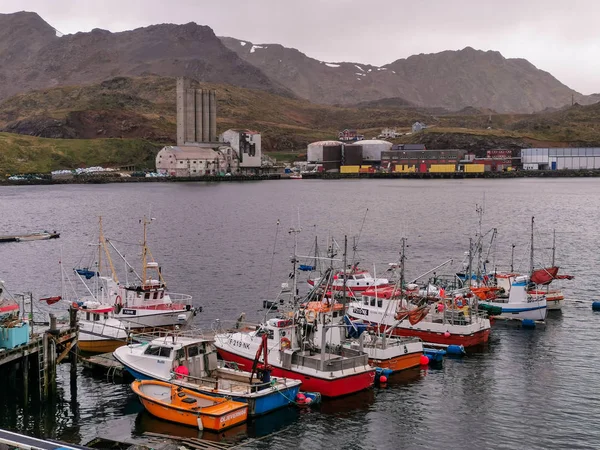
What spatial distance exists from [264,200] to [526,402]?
13840 centimetres

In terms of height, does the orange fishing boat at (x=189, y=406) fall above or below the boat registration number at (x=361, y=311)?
below

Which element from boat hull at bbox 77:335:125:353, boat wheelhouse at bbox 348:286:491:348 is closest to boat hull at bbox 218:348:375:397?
boat wheelhouse at bbox 348:286:491:348

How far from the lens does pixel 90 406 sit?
3572 centimetres

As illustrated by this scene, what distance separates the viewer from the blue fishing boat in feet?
110

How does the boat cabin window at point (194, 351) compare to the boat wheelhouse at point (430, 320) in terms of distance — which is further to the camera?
the boat wheelhouse at point (430, 320)

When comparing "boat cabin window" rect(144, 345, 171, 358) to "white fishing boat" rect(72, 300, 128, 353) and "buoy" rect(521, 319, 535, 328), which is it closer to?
"white fishing boat" rect(72, 300, 128, 353)

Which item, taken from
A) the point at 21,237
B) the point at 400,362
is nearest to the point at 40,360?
the point at 400,362

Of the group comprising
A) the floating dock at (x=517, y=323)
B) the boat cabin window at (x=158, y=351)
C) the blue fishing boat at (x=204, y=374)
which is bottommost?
the floating dock at (x=517, y=323)

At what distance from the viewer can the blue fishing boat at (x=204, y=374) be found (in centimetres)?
3350

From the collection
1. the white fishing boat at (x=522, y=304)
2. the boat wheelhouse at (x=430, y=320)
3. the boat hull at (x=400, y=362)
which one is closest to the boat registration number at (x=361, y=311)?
the boat wheelhouse at (x=430, y=320)

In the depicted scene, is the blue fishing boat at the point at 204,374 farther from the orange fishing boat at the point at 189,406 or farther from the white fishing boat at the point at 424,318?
the white fishing boat at the point at 424,318

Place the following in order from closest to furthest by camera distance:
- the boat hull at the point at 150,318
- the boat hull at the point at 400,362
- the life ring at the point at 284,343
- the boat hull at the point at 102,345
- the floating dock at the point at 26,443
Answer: the floating dock at the point at 26,443, the life ring at the point at 284,343, the boat hull at the point at 400,362, the boat hull at the point at 102,345, the boat hull at the point at 150,318

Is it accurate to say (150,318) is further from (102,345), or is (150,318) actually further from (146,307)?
(102,345)

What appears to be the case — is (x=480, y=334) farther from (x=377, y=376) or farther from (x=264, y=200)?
(x=264, y=200)
